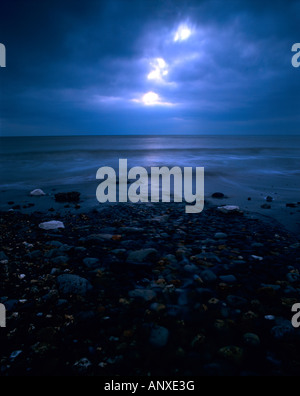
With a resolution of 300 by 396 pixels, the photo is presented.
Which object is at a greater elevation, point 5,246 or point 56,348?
point 5,246

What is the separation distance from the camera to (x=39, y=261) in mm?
3393

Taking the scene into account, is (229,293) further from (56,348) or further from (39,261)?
(39,261)

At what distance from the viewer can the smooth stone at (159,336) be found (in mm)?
2025

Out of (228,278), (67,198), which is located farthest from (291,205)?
(67,198)

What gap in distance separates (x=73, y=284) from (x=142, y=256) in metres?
1.12

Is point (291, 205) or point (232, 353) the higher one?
point (291, 205)

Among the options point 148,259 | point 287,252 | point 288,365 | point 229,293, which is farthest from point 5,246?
point 287,252

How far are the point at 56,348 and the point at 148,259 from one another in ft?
5.68

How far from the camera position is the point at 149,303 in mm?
2521

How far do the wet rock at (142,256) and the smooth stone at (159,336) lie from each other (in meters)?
1.24

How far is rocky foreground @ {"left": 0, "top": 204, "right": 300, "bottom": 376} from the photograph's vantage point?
6.17ft

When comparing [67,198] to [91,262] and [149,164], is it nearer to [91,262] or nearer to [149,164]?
[91,262]

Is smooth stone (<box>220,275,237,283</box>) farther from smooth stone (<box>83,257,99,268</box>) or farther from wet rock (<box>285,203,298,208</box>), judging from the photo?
wet rock (<box>285,203,298,208</box>)

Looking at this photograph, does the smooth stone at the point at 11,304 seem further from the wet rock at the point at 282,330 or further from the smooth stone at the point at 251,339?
the wet rock at the point at 282,330
